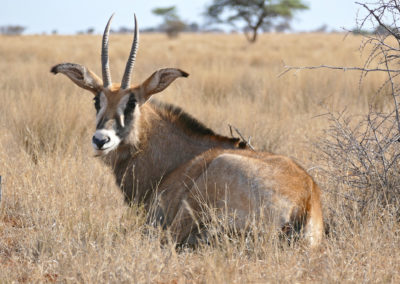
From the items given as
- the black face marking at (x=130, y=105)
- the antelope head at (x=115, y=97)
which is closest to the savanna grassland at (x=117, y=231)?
the antelope head at (x=115, y=97)

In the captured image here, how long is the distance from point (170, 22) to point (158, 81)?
164ft

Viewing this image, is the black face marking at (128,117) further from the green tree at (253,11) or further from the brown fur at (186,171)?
the green tree at (253,11)

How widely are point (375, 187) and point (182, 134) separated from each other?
1.84 meters

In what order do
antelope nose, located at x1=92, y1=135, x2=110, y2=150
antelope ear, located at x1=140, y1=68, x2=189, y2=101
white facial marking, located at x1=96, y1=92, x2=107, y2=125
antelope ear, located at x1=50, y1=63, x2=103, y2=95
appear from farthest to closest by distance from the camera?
1. antelope ear, located at x1=50, y1=63, x2=103, y2=95
2. antelope ear, located at x1=140, y1=68, x2=189, y2=101
3. white facial marking, located at x1=96, y1=92, x2=107, y2=125
4. antelope nose, located at x1=92, y1=135, x2=110, y2=150

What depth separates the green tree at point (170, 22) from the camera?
52.4m

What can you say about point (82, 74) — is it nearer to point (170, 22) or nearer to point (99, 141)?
point (99, 141)

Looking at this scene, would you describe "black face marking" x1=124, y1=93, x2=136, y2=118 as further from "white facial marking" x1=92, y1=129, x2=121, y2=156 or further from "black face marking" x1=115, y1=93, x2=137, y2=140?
"white facial marking" x1=92, y1=129, x2=121, y2=156

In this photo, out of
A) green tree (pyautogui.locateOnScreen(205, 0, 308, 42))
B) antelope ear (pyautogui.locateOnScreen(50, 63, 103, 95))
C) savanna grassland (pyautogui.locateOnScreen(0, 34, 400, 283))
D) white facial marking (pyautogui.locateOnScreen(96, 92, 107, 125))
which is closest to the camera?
savanna grassland (pyautogui.locateOnScreen(0, 34, 400, 283))

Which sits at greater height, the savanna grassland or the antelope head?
the antelope head

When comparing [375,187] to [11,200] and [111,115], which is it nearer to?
[111,115]

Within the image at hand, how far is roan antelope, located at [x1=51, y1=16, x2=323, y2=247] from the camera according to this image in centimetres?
403

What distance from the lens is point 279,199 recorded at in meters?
3.97

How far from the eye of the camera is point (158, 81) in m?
4.93

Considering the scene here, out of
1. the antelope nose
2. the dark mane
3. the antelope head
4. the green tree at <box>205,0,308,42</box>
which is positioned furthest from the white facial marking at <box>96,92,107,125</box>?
the green tree at <box>205,0,308,42</box>
